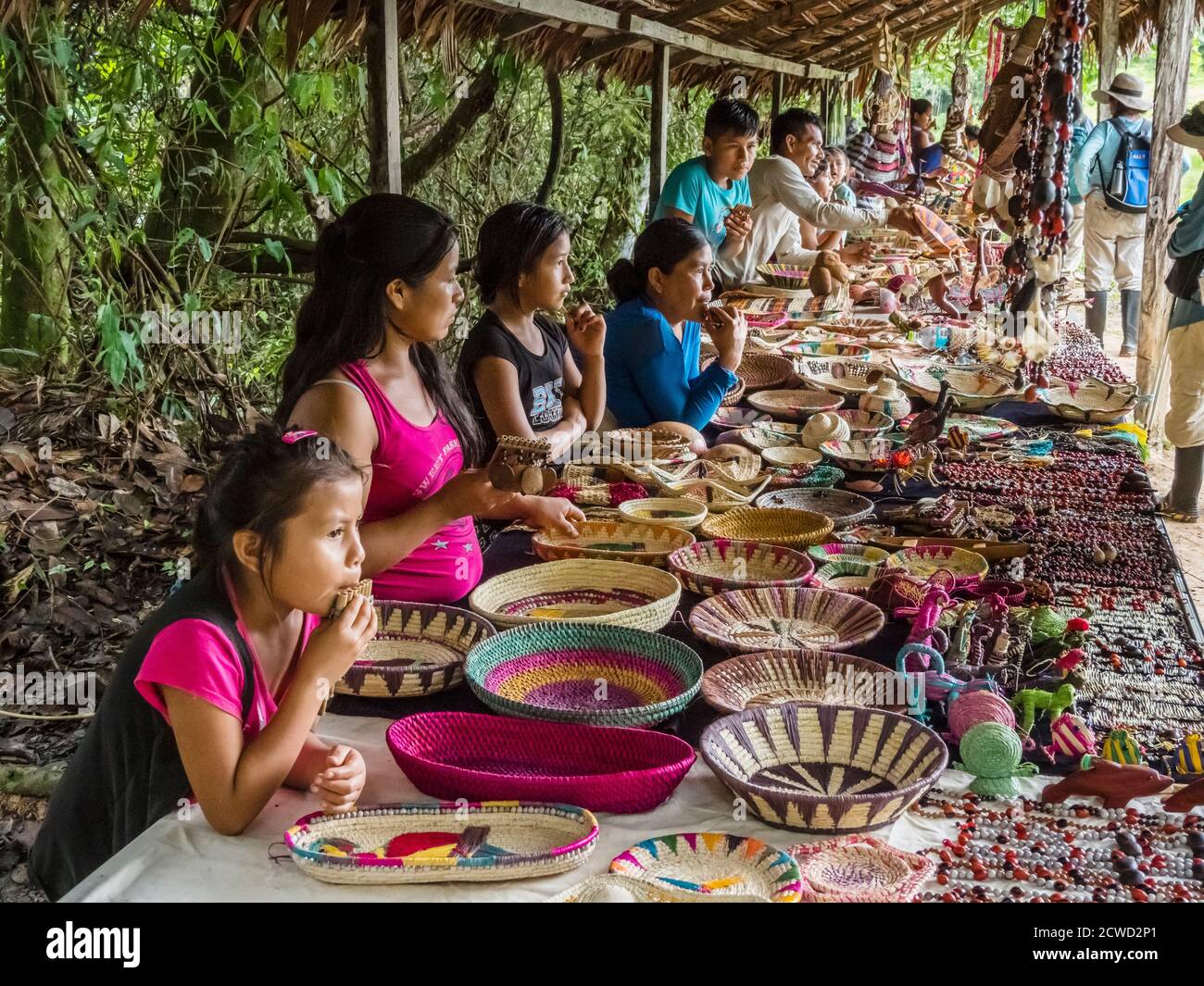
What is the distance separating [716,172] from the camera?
16.4 ft

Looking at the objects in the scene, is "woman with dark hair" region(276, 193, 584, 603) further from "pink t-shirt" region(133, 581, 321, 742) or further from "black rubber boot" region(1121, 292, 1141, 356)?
"black rubber boot" region(1121, 292, 1141, 356)

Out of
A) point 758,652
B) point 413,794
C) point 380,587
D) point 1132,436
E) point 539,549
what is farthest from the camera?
point 1132,436

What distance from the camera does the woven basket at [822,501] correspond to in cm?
265

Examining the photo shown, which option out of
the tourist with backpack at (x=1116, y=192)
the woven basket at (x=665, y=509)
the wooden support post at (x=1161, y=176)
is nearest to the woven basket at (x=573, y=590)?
the woven basket at (x=665, y=509)

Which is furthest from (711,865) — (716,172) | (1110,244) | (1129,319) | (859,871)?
(1129,319)

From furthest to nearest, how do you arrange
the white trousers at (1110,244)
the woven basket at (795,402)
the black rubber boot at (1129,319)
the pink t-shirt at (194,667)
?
the black rubber boot at (1129,319) → the white trousers at (1110,244) → the woven basket at (795,402) → the pink t-shirt at (194,667)

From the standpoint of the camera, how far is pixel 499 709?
5.16ft

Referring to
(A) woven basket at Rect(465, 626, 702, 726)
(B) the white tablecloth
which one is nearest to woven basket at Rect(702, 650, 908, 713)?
(A) woven basket at Rect(465, 626, 702, 726)

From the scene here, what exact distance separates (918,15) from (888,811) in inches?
376

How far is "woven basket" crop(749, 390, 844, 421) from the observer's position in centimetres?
356

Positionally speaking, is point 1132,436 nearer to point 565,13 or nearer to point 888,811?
point 888,811

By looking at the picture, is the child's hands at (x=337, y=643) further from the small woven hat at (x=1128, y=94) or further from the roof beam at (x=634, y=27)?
the small woven hat at (x=1128, y=94)

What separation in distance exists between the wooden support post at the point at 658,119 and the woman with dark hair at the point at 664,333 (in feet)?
10.2

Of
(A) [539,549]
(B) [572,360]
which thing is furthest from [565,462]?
(A) [539,549]
